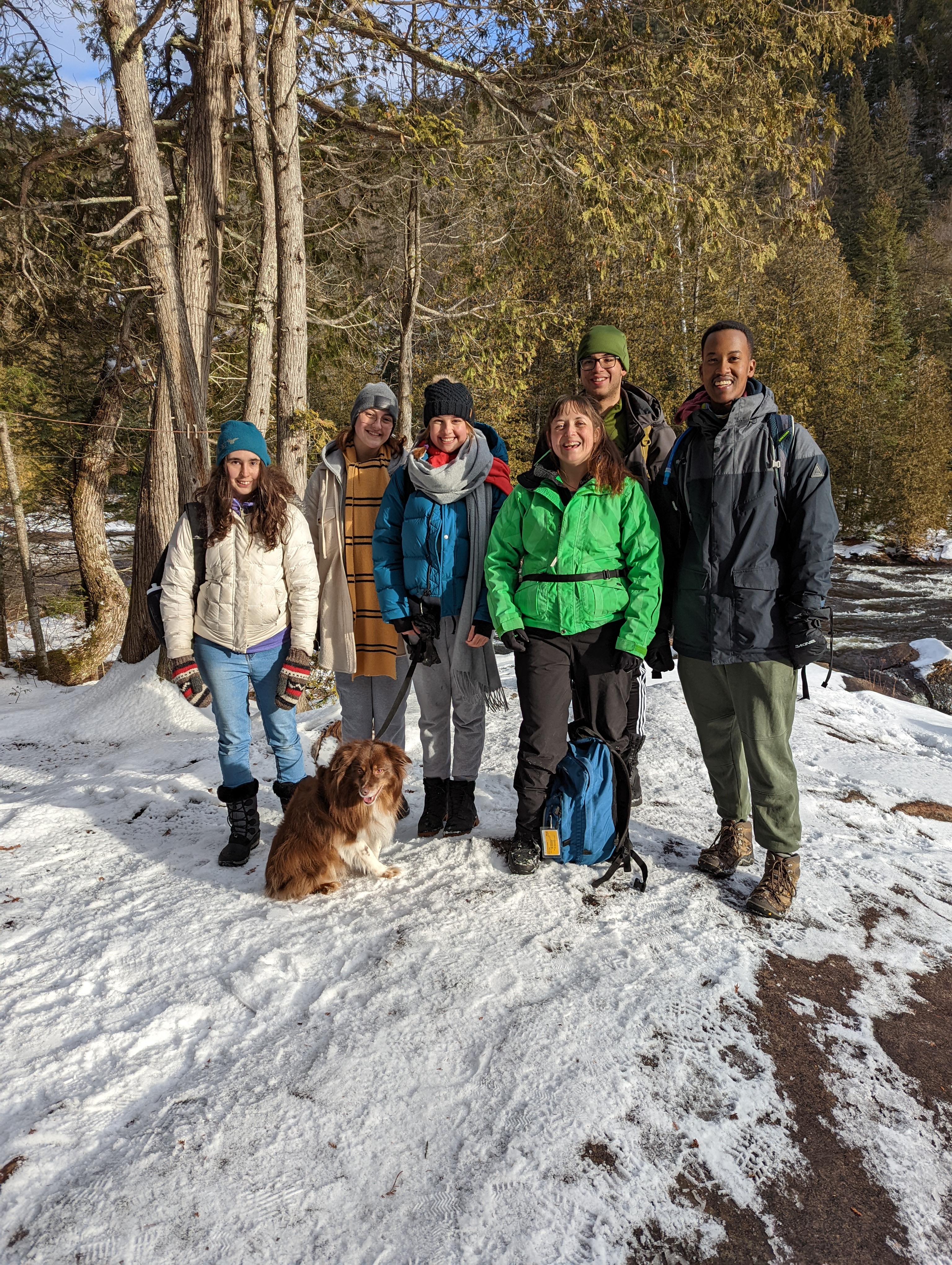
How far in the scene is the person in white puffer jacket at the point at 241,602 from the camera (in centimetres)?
341

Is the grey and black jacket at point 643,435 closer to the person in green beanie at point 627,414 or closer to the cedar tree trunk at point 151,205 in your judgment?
the person in green beanie at point 627,414

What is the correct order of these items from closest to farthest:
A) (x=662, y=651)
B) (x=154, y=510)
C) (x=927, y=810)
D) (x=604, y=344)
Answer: (x=662, y=651) < (x=604, y=344) < (x=927, y=810) < (x=154, y=510)

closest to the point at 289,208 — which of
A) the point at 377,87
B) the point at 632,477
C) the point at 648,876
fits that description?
the point at 377,87

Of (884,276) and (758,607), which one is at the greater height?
(884,276)

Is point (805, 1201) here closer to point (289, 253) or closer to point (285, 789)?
point (285, 789)

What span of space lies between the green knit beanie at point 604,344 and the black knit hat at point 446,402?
706 mm

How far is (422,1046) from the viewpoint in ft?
7.54

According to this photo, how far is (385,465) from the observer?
3.81 meters

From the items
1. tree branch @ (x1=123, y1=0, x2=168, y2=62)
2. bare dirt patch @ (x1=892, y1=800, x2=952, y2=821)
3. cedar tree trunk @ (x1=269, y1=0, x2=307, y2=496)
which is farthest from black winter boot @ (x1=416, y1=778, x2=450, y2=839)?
tree branch @ (x1=123, y1=0, x2=168, y2=62)

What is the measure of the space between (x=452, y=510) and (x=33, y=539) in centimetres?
1380

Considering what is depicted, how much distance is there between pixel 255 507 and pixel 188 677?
0.92 meters

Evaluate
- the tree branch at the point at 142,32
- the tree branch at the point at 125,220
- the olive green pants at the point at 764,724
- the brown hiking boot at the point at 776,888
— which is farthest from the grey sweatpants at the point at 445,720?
the tree branch at the point at 142,32

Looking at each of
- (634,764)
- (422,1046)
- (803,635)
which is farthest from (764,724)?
(422,1046)

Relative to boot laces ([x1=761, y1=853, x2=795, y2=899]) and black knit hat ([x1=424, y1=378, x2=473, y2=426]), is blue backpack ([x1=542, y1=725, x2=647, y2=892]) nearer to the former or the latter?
boot laces ([x1=761, y1=853, x2=795, y2=899])
